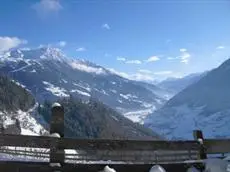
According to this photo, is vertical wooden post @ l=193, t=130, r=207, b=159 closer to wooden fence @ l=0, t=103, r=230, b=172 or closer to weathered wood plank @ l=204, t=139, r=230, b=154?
wooden fence @ l=0, t=103, r=230, b=172

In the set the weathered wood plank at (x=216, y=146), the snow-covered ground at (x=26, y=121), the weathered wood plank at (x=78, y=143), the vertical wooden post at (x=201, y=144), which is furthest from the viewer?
the snow-covered ground at (x=26, y=121)

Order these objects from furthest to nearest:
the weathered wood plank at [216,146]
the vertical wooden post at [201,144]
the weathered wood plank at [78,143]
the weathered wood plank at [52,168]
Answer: the weathered wood plank at [216,146]
the vertical wooden post at [201,144]
the weathered wood plank at [78,143]
the weathered wood plank at [52,168]

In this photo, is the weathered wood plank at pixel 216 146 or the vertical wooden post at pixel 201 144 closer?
the vertical wooden post at pixel 201 144

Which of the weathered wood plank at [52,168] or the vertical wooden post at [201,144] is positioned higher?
the vertical wooden post at [201,144]

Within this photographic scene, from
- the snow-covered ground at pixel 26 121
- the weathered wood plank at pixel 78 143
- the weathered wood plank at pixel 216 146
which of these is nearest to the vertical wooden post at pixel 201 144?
the weathered wood plank at pixel 216 146

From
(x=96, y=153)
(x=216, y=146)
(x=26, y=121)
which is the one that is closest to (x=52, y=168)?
(x=96, y=153)

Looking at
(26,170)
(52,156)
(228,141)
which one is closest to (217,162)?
(228,141)

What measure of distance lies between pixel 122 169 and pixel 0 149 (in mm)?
2596

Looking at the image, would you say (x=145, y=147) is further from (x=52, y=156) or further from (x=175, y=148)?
(x=52, y=156)

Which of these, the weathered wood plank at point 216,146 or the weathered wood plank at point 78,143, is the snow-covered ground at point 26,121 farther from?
the weathered wood plank at point 216,146

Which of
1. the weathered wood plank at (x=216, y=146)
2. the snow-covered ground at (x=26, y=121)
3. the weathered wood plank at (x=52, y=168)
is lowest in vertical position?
the weathered wood plank at (x=52, y=168)

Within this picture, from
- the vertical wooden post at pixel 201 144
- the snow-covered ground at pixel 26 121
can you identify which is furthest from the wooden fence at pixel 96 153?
the snow-covered ground at pixel 26 121

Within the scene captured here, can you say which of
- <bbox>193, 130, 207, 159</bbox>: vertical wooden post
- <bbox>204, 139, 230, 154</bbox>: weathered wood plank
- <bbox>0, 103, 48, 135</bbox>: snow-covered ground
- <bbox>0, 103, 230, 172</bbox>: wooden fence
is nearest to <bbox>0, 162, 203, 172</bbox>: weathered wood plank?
<bbox>0, 103, 230, 172</bbox>: wooden fence

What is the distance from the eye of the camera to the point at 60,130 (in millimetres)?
8102
